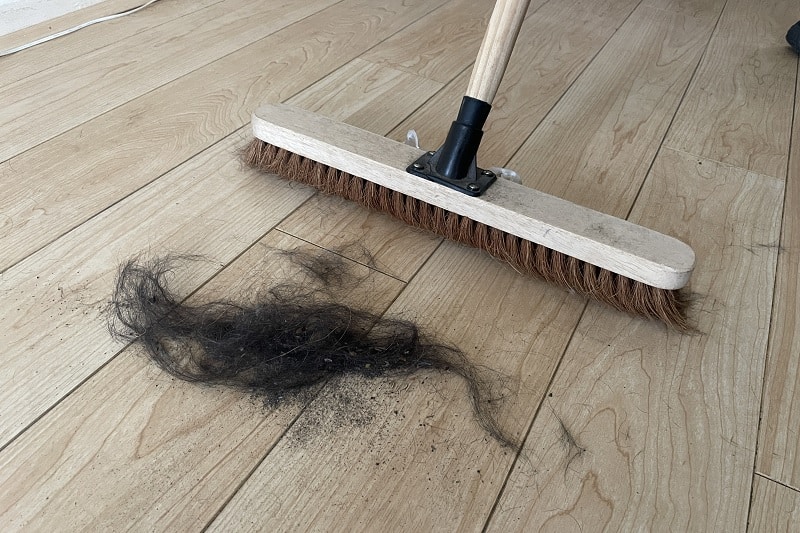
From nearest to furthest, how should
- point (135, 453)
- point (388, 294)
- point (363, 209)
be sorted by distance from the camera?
point (135, 453) → point (388, 294) → point (363, 209)

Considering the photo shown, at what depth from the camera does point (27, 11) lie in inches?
66.2

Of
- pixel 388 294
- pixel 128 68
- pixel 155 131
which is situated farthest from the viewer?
pixel 128 68

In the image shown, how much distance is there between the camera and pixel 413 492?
736mm

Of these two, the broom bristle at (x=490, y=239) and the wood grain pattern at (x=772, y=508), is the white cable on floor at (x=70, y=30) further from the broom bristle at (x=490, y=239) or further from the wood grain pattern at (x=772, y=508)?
the wood grain pattern at (x=772, y=508)

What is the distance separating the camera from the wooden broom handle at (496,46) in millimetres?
1043

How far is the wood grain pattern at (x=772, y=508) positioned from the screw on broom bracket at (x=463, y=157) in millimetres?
547

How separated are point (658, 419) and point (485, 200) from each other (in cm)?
40

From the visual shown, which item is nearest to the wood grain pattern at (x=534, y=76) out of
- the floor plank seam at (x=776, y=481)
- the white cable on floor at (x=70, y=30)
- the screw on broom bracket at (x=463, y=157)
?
the screw on broom bracket at (x=463, y=157)

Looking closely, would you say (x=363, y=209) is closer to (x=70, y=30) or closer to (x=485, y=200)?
(x=485, y=200)

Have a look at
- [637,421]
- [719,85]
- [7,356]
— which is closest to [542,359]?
[637,421]

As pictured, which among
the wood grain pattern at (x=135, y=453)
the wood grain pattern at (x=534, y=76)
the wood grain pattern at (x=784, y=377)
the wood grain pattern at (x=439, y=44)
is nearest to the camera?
the wood grain pattern at (x=135, y=453)

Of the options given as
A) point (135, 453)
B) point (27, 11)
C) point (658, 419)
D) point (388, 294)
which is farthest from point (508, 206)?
point (27, 11)

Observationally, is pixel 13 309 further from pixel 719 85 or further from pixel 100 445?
pixel 719 85

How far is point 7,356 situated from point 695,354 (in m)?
0.90
